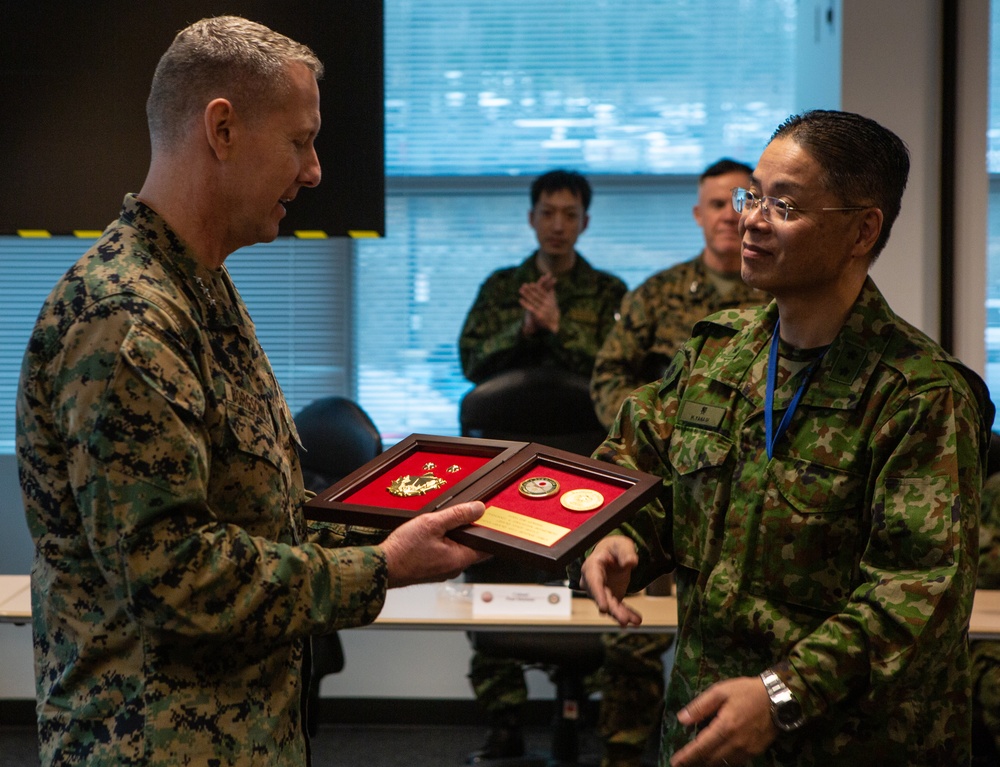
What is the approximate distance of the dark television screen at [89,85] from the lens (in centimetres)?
225

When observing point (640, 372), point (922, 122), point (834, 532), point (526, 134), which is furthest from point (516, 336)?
point (834, 532)

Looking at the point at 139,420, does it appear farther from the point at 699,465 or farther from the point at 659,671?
the point at 659,671

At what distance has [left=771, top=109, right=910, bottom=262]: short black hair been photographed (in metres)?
1.67

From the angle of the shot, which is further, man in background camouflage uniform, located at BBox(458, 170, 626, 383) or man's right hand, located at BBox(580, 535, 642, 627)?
man in background camouflage uniform, located at BBox(458, 170, 626, 383)

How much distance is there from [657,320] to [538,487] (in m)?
2.29

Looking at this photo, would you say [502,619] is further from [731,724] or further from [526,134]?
[526,134]

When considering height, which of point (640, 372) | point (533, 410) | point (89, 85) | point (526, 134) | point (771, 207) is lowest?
point (533, 410)

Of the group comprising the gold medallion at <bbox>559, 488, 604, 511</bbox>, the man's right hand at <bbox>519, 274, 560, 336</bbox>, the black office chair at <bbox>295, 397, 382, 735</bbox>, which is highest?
the man's right hand at <bbox>519, 274, 560, 336</bbox>

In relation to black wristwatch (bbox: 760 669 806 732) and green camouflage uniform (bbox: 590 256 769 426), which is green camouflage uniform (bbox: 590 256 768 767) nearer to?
green camouflage uniform (bbox: 590 256 769 426)

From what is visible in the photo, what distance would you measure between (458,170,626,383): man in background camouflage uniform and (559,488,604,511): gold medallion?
2.50 meters

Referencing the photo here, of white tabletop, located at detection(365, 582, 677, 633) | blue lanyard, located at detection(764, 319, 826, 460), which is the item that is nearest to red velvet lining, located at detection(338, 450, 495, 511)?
blue lanyard, located at detection(764, 319, 826, 460)

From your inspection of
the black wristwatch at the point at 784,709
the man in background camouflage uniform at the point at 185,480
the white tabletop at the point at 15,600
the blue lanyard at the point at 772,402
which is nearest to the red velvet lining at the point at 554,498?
the man in background camouflage uniform at the point at 185,480

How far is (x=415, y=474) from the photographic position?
1.80m

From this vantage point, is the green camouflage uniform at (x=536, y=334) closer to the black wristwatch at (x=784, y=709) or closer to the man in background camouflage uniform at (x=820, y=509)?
the man in background camouflage uniform at (x=820, y=509)
